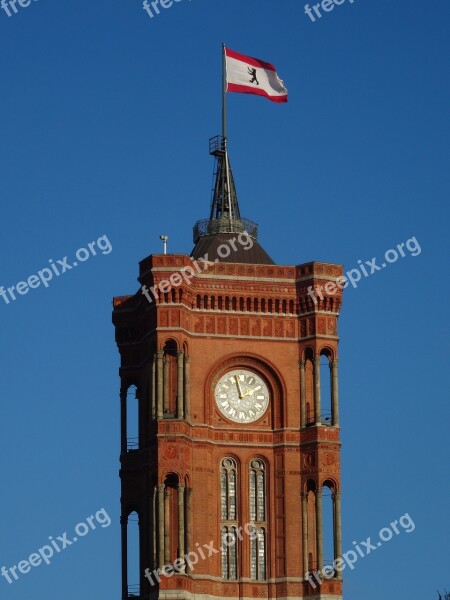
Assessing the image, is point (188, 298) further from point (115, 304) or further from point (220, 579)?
point (220, 579)

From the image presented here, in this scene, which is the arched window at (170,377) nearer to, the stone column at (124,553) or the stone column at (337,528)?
the stone column at (124,553)

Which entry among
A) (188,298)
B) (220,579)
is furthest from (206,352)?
(220,579)

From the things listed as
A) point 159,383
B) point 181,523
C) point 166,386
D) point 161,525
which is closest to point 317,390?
point 166,386

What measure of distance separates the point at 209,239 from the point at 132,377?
902 centimetres

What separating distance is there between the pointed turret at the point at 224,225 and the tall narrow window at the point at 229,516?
12081mm

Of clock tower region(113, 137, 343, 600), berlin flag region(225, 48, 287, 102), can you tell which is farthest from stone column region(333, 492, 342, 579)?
berlin flag region(225, 48, 287, 102)

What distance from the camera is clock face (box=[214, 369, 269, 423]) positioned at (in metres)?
148

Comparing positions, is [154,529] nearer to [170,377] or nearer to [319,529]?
[170,377]

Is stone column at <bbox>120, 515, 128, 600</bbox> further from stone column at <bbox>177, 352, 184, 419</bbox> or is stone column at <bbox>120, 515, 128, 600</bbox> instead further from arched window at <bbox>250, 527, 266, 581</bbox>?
stone column at <bbox>177, 352, 184, 419</bbox>

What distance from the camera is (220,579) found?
14475cm

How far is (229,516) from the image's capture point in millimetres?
146125

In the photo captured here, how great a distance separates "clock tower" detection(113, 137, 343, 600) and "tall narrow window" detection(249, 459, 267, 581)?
0.05 meters

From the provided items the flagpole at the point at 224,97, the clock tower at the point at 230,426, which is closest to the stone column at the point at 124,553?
the clock tower at the point at 230,426

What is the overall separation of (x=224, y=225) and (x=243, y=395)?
10755 millimetres
